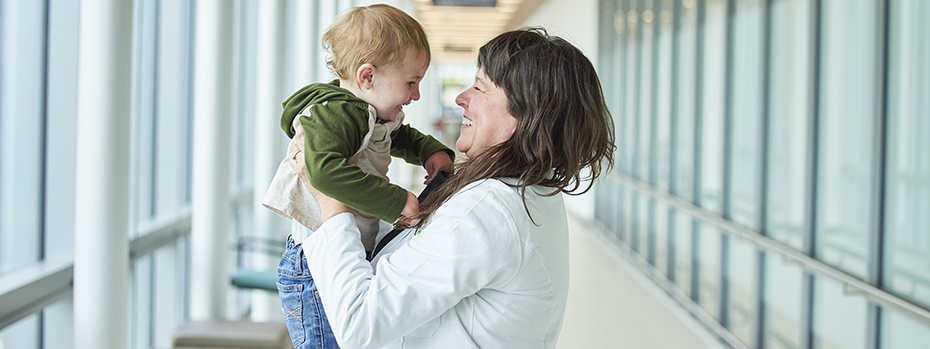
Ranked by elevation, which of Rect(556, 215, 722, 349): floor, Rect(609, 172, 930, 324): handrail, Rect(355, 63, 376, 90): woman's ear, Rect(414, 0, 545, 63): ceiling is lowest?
Rect(556, 215, 722, 349): floor

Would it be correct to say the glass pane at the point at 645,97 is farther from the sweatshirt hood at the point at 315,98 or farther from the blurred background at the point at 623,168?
the sweatshirt hood at the point at 315,98

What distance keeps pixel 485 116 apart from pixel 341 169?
345 millimetres

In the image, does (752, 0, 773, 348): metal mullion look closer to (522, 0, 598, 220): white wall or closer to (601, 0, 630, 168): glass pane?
(601, 0, 630, 168): glass pane

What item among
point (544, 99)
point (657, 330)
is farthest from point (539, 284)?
point (657, 330)

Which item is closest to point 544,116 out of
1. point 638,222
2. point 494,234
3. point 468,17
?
point 494,234

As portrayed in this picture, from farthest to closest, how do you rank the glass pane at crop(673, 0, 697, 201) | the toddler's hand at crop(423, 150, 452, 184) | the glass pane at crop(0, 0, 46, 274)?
the glass pane at crop(673, 0, 697, 201) → the glass pane at crop(0, 0, 46, 274) → the toddler's hand at crop(423, 150, 452, 184)

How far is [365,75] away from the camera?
157 cm

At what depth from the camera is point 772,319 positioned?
13.8 feet

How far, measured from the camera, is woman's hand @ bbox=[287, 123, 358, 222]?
1.42 m

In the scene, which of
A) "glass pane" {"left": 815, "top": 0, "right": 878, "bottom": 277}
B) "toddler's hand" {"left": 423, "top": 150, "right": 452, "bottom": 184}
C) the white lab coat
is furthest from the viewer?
"glass pane" {"left": 815, "top": 0, "right": 878, "bottom": 277}

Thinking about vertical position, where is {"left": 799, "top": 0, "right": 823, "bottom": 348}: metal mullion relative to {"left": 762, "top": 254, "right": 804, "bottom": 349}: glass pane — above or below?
above

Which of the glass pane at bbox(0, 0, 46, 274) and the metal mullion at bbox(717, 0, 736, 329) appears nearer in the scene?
the glass pane at bbox(0, 0, 46, 274)

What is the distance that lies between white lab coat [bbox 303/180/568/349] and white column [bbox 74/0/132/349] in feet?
5.68

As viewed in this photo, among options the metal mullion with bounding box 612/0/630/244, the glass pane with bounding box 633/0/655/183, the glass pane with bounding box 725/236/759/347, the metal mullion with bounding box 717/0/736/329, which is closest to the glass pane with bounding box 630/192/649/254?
the glass pane with bounding box 633/0/655/183
